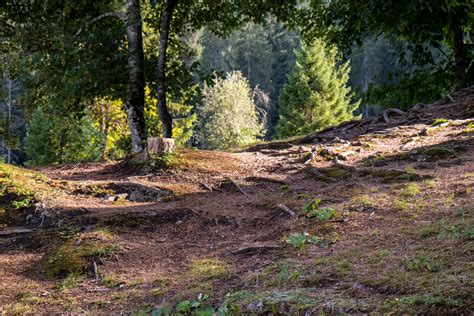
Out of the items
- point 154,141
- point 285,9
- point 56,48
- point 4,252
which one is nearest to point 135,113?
point 56,48

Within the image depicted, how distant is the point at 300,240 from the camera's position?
418cm

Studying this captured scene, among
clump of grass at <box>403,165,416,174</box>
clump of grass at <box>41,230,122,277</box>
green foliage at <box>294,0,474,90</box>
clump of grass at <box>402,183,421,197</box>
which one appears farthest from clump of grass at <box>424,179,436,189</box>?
green foliage at <box>294,0,474,90</box>

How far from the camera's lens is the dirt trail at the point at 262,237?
3027mm

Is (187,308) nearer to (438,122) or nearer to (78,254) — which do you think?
(78,254)

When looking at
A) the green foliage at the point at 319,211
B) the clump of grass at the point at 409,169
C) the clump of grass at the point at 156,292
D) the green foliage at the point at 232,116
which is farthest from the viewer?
the green foliage at the point at 232,116

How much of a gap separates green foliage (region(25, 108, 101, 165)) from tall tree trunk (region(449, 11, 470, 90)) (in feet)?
53.7

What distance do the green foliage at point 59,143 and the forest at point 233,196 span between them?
12.0m

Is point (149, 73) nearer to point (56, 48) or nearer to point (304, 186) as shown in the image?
point (56, 48)

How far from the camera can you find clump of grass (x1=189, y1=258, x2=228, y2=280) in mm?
3805

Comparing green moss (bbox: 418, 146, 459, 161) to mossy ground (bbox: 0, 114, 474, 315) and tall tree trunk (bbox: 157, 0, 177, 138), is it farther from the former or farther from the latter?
tall tree trunk (bbox: 157, 0, 177, 138)

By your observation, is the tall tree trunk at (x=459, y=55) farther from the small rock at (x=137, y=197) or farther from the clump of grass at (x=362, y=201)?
the small rock at (x=137, y=197)

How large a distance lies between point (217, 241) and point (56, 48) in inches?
302

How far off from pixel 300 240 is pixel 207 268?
880 millimetres

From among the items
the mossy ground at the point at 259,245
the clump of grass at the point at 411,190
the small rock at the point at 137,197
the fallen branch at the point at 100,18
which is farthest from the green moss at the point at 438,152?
the fallen branch at the point at 100,18
